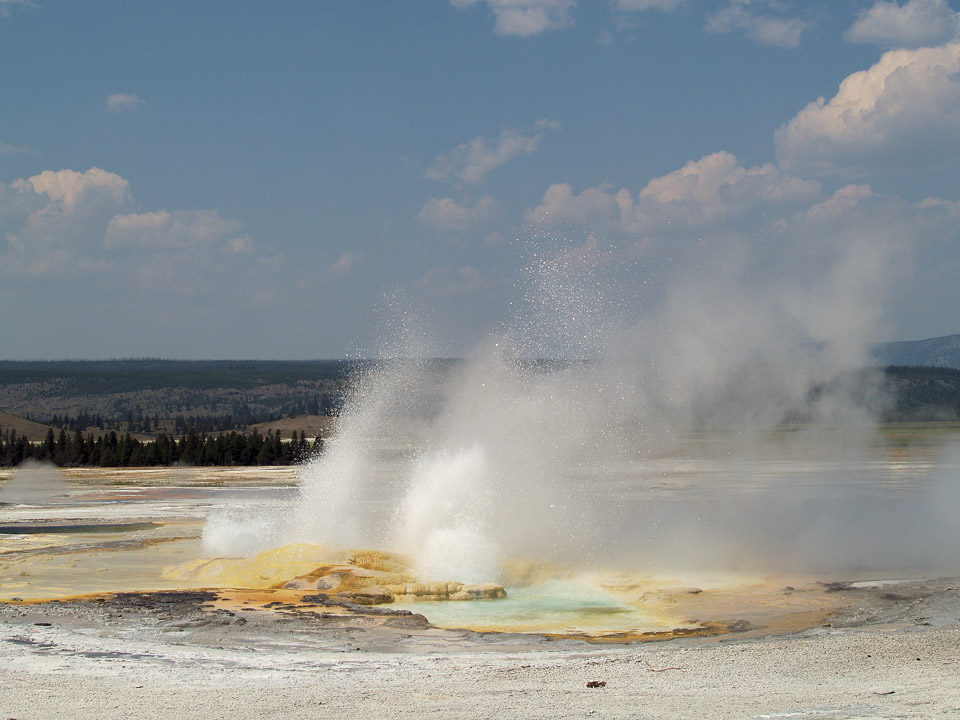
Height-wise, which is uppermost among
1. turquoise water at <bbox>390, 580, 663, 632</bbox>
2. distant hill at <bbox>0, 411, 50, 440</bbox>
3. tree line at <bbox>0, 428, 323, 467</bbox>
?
distant hill at <bbox>0, 411, 50, 440</bbox>

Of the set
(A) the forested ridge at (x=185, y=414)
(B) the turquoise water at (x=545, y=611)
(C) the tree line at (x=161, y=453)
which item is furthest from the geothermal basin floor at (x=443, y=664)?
(C) the tree line at (x=161, y=453)

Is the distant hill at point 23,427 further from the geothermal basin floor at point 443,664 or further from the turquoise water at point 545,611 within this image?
the turquoise water at point 545,611

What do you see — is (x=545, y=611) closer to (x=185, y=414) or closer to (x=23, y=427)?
(x=23, y=427)

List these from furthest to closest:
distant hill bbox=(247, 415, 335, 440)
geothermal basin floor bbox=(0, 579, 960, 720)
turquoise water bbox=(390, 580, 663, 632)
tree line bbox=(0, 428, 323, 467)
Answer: distant hill bbox=(247, 415, 335, 440) → tree line bbox=(0, 428, 323, 467) → turquoise water bbox=(390, 580, 663, 632) → geothermal basin floor bbox=(0, 579, 960, 720)

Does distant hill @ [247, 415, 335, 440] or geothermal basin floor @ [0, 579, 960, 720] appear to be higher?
distant hill @ [247, 415, 335, 440]

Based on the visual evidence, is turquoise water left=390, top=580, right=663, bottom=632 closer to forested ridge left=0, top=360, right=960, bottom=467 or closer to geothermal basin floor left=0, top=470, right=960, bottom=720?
geothermal basin floor left=0, top=470, right=960, bottom=720

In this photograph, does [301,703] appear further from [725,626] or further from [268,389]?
[268,389]

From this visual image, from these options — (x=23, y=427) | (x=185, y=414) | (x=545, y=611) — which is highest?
(x=185, y=414)

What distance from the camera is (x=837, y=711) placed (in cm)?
1041

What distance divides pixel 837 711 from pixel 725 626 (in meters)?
5.11

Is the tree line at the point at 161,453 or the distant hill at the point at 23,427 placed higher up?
the distant hill at the point at 23,427

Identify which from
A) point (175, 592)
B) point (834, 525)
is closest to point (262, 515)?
point (175, 592)

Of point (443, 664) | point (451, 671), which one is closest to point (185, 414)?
point (443, 664)

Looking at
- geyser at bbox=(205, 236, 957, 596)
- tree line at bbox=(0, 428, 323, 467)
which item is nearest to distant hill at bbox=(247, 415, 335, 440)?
tree line at bbox=(0, 428, 323, 467)
